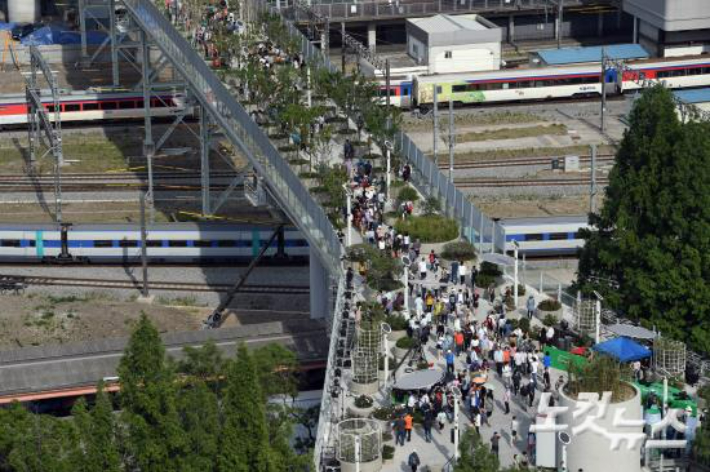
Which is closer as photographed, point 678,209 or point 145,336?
point 145,336

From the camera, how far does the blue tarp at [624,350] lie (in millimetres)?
67500

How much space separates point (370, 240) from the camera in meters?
85.4

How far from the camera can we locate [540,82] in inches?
5541

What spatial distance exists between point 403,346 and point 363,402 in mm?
5237

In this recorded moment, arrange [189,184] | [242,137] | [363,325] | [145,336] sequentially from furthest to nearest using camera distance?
[189,184] → [242,137] → [363,325] → [145,336]

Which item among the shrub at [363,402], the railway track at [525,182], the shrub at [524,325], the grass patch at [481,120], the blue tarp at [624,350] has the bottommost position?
the railway track at [525,182]

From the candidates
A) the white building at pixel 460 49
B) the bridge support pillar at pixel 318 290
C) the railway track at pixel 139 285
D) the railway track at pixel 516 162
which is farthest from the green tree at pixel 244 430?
the white building at pixel 460 49

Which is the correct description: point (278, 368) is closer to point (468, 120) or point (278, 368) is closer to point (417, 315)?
point (417, 315)

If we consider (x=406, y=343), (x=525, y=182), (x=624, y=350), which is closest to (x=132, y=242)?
(x=525, y=182)

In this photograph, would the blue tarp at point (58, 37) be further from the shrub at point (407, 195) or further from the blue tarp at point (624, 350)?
the blue tarp at point (624, 350)

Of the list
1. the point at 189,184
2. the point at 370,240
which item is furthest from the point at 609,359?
the point at 189,184

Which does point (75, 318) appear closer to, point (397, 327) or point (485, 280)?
point (485, 280)

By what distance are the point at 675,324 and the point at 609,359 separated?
1404cm

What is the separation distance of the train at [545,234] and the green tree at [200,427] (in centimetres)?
4439
